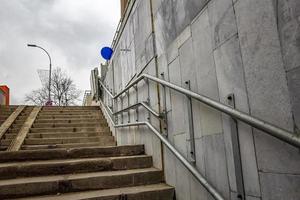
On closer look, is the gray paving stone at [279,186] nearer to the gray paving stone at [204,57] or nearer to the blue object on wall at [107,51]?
the gray paving stone at [204,57]

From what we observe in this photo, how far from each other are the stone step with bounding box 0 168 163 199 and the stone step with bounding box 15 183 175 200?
68 mm

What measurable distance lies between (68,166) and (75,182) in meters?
0.38

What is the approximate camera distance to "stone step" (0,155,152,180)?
268cm

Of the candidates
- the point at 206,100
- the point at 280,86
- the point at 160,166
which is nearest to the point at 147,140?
the point at 160,166

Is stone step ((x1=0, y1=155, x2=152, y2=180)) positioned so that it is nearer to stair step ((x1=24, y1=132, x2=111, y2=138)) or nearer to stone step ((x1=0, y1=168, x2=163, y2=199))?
stone step ((x1=0, y1=168, x2=163, y2=199))

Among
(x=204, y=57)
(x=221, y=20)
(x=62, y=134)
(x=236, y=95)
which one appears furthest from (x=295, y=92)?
(x=62, y=134)

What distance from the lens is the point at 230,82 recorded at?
5.19 feet

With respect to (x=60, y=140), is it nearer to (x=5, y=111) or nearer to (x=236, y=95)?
(x=5, y=111)

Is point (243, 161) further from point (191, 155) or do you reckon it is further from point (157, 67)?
point (157, 67)

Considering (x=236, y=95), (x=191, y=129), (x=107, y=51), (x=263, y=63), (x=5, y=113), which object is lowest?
(x=191, y=129)

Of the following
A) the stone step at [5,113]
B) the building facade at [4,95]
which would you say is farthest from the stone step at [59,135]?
the building facade at [4,95]

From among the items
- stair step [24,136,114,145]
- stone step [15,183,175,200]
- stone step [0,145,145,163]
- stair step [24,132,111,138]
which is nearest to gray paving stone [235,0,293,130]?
stone step [15,183,175,200]

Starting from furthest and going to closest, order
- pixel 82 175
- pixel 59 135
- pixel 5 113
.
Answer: pixel 5 113 → pixel 59 135 → pixel 82 175

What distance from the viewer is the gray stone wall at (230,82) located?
117 centimetres
